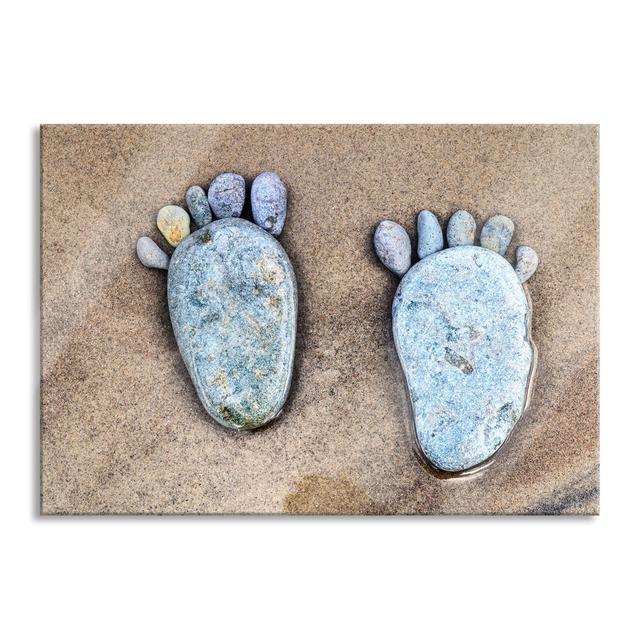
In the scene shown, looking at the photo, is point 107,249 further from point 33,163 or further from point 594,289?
point 594,289

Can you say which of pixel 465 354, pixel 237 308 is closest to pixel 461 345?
pixel 465 354

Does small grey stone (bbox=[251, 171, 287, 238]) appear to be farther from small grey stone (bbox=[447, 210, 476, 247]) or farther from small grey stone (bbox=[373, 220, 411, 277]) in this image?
small grey stone (bbox=[447, 210, 476, 247])

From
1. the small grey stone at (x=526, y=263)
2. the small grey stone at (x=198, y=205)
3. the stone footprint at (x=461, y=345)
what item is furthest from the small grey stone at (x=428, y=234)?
the small grey stone at (x=198, y=205)

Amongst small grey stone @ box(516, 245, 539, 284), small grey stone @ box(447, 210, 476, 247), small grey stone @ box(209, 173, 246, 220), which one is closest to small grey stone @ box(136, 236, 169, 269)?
small grey stone @ box(209, 173, 246, 220)

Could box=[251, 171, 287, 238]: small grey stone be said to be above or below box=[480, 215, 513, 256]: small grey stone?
above

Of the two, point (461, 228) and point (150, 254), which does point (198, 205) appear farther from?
point (461, 228)
